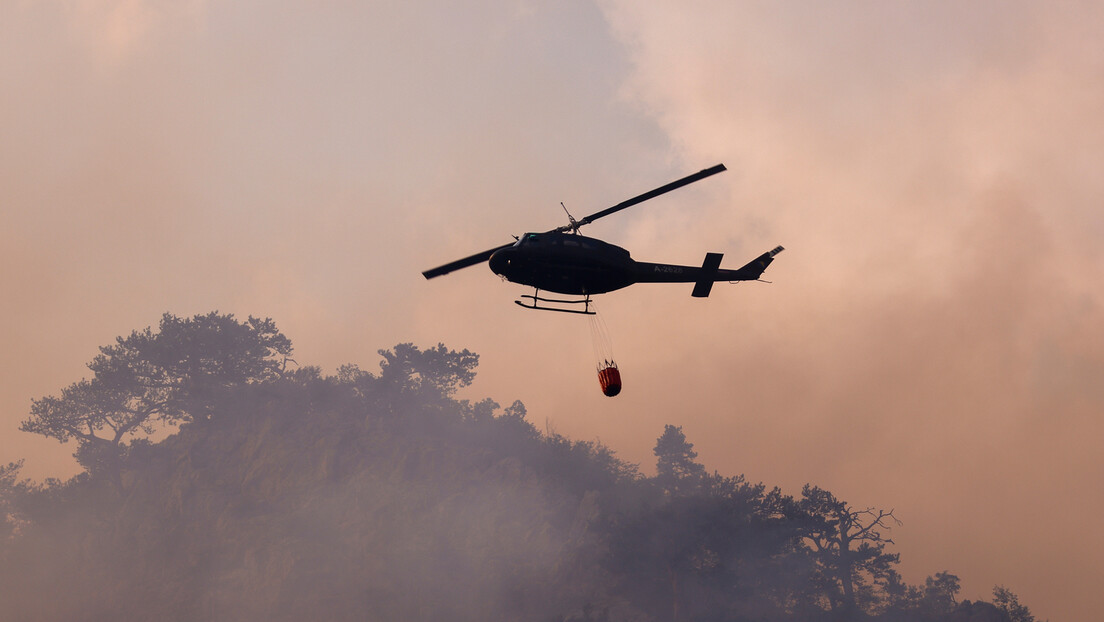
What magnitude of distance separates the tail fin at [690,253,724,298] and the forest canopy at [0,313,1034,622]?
2244 inches

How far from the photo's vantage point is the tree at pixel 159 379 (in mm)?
97938

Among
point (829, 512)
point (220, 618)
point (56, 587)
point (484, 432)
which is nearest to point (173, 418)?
point (56, 587)

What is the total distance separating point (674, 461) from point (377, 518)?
39689mm

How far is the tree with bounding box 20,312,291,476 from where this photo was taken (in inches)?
3856

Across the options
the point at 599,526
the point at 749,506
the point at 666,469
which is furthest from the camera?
the point at 666,469

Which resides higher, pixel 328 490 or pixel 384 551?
pixel 328 490

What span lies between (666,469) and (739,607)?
2338cm

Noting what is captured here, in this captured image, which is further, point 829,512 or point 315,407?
point 315,407

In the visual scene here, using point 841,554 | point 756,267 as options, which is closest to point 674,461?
point 841,554

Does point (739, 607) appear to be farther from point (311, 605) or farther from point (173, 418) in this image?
point (173, 418)

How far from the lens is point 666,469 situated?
107 meters

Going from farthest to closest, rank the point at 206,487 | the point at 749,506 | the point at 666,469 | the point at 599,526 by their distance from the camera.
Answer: the point at 666,469
the point at 206,487
the point at 599,526
the point at 749,506

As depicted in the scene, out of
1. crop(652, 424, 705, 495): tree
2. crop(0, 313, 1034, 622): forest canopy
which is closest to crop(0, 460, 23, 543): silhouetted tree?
crop(0, 313, 1034, 622): forest canopy

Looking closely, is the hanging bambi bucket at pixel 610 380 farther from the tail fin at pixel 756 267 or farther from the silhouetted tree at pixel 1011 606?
the silhouetted tree at pixel 1011 606
